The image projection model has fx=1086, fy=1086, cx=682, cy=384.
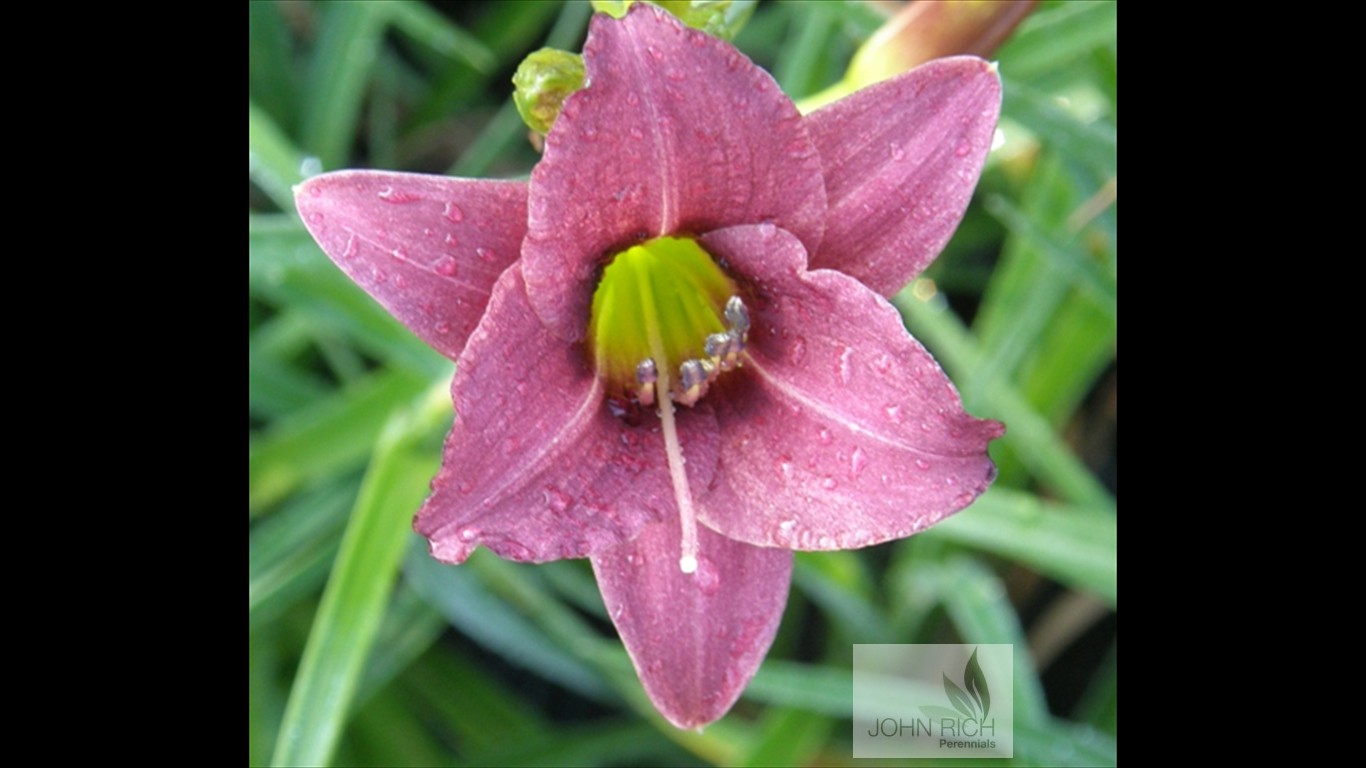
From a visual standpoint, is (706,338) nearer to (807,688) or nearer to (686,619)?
(686,619)

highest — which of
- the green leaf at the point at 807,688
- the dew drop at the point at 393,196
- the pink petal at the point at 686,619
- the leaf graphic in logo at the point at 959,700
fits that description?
the dew drop at the point at 393,196

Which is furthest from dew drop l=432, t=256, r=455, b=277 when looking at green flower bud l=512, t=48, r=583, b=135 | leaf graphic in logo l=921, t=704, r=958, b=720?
leaf graphic in logo l=921, t=704, r=958, b=720

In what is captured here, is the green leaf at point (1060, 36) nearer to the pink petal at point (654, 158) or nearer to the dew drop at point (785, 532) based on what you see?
the pink petal at point (654, 158)

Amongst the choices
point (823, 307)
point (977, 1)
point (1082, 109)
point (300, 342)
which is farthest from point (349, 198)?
point (1082, 109)

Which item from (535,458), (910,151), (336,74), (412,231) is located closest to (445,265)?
(412,231)

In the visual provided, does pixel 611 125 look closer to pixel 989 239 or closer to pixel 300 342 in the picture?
pixel 300 342

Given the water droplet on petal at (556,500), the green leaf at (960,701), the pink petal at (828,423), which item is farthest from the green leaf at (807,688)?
the water droplet on petal at (556,500)

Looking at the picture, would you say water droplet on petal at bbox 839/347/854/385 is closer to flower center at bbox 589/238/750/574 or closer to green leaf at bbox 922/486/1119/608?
flower center at bbox 589/238/750/574
